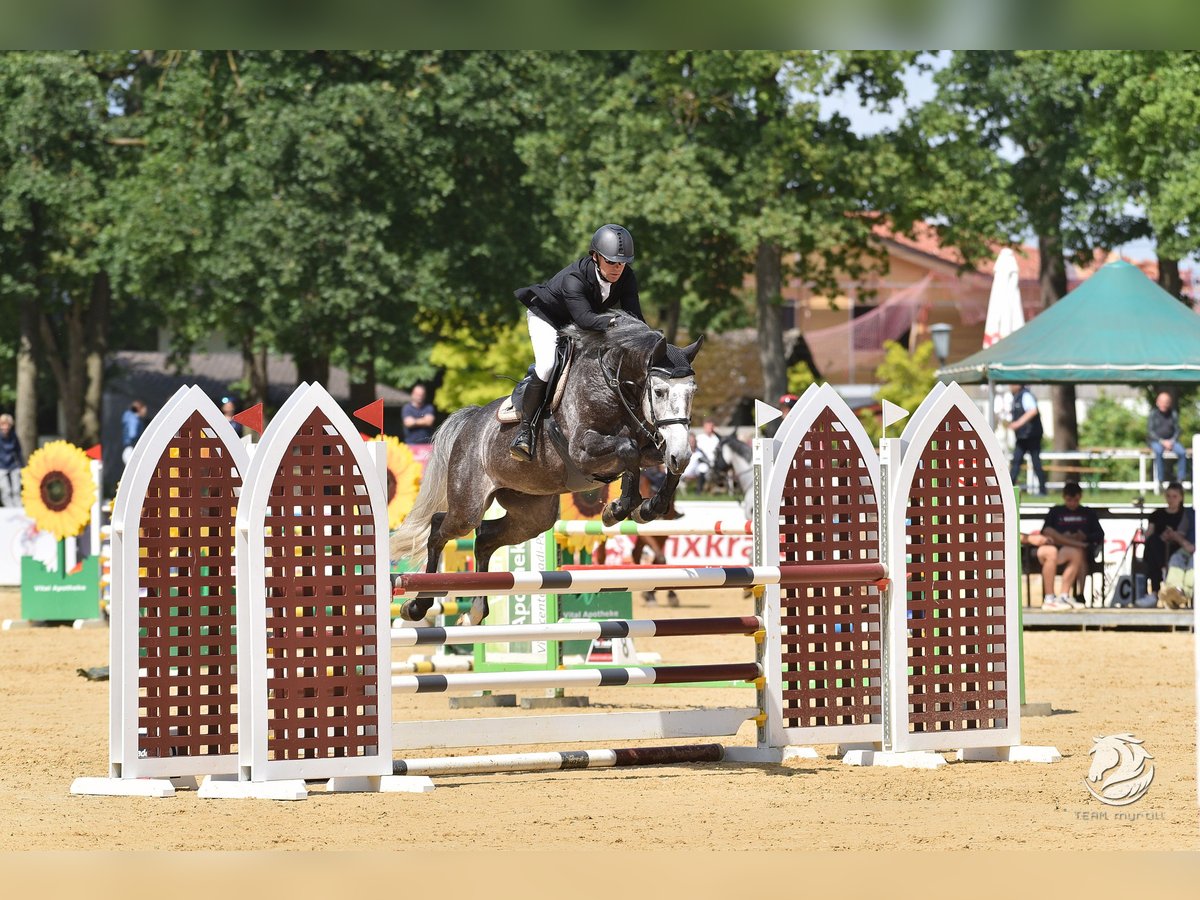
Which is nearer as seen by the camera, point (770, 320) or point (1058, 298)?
point (770, 320)

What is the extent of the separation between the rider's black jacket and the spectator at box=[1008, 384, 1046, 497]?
10.5 metres

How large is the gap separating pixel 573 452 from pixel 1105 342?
9230 mm

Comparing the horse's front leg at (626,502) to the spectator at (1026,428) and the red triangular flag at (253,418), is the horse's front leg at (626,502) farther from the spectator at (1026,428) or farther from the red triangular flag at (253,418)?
the spectator at (1026,428)

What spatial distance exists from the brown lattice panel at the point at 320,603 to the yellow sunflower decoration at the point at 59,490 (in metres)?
8.17

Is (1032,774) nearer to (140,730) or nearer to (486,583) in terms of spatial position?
(486,583)

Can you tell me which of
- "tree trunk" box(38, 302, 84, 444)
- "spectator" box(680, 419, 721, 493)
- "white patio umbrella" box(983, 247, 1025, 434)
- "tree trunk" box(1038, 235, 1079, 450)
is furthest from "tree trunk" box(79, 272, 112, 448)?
"tree trunk" box(1038, 235, 1079, 450)

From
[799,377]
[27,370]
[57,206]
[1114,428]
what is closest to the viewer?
[57,206]

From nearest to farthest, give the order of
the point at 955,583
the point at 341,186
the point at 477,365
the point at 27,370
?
1. the point at 955,583
2. the point at 341,186
3. the point at 27,370
4. the point at 477,365

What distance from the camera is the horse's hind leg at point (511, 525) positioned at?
7773mm

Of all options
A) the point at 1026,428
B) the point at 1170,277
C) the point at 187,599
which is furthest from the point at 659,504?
A: the point at 1170,277

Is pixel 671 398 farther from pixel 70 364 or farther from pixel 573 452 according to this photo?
pixel 70 364

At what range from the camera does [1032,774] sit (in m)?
6.86

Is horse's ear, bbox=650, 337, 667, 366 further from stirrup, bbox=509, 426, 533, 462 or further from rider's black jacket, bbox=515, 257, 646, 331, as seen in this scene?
stirrup, bbox=509, 426, 533, 462

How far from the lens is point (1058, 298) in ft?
121
